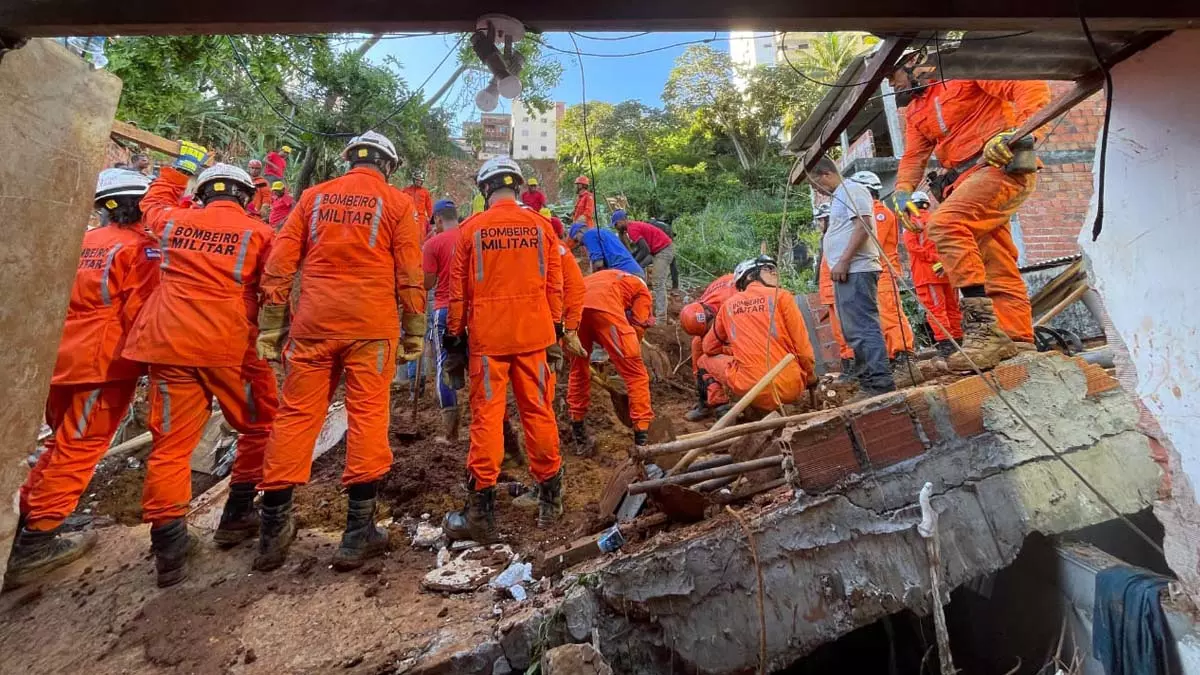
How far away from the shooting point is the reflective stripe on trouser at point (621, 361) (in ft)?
15.0

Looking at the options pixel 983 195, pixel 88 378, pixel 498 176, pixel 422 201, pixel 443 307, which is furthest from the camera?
pixel 422 201

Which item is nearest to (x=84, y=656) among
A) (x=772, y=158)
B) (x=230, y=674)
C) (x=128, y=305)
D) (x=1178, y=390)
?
(x=230, y=674)

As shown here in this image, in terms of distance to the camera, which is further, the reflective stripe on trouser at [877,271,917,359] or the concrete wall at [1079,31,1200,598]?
the reflective stripe on trouser at [877,271,917,359]

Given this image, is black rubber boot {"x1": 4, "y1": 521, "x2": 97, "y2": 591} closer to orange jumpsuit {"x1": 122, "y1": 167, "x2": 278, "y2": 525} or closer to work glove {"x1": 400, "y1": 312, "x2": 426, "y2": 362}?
orange jumpsuit {"x1": 122, "y1": 167, "x2": 278, "y2": 525}

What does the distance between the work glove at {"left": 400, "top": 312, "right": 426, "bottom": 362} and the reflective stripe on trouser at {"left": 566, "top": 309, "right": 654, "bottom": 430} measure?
1606 mm

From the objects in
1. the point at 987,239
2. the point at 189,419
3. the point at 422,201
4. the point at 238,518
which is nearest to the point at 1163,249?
the point at 987,239

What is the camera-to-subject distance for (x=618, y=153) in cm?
2100

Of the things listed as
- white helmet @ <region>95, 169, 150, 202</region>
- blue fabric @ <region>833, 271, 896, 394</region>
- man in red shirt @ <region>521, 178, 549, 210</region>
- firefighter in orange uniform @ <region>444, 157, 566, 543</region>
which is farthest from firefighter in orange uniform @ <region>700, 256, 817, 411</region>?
white helmet @ <region>95, 169, 150, 202</region>

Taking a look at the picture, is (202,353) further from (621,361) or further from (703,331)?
(703,331)

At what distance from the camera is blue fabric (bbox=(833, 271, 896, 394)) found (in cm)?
389

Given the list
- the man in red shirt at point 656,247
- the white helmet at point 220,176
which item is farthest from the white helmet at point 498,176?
the man in red shirt at point 656,247

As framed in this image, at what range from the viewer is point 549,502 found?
324 cm

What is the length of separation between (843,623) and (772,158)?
1887 cm

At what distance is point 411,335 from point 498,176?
1.17 m
